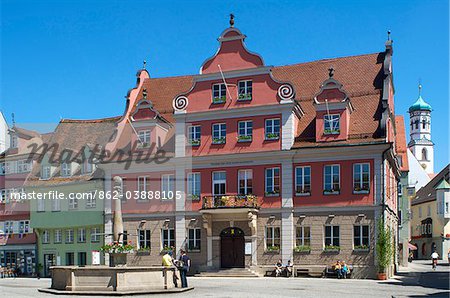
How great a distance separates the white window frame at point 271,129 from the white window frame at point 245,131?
1.05m

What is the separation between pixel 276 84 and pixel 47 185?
22455 mm

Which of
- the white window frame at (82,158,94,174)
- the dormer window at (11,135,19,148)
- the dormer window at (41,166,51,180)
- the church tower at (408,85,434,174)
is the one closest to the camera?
the white window frame at (82,158,94,174)

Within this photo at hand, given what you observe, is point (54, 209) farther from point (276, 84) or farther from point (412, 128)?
point (412, 128)

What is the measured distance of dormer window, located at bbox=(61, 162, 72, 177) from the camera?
55.5 m

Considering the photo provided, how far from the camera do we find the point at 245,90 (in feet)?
149

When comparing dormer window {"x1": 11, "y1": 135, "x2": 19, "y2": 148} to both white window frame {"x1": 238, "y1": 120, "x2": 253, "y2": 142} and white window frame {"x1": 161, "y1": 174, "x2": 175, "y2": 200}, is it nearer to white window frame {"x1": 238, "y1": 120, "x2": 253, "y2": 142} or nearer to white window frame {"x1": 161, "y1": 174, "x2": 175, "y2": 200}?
white window frame {"x1": 161, "y1": 174, "x2": 175, "y2": 200}

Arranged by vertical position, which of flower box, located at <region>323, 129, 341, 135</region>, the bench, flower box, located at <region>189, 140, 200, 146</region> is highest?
flower box, located at <region>323, 129, 341, 135</region>

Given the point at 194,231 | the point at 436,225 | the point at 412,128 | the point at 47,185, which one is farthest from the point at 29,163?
the point at 412,128

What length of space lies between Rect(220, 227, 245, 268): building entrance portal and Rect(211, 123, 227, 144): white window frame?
5.95 meters

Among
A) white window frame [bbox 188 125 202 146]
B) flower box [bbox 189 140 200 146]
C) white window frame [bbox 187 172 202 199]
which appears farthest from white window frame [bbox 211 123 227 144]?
white window frame [bbox 187 172 202 199]

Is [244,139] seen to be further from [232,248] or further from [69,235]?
[69,235]

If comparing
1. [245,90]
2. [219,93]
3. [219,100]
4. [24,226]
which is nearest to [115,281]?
[219,100]

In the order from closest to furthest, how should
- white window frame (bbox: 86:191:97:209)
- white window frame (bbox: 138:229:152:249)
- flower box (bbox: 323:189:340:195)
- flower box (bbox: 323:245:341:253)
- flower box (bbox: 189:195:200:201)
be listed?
flower box (bbox: 323:245:341:253), flower box (bbox: 323:189:340:195), flower box (bbox: 189:195:200:201), white window frame (bbox: 138:229:152:249), white window frame (bbox: 86:191:97:209)

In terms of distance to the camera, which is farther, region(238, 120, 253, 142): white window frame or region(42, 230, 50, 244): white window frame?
region(42, 230, 50, 244): white window frame
